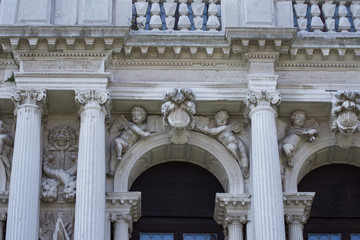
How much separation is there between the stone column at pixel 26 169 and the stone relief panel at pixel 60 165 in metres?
0.43

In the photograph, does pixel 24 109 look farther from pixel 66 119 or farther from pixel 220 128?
pixel 220 128

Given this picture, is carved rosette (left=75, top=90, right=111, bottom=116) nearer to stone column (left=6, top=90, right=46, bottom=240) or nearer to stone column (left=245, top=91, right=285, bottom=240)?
stone column (left=6, top=90, right=46, bottom=240)

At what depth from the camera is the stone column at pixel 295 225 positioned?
66.7 feet

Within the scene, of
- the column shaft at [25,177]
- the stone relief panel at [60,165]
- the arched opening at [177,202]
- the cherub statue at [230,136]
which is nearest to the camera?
the column shaft at [25,177]

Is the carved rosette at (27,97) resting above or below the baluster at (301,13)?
below

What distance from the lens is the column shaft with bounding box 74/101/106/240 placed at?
62.4ft

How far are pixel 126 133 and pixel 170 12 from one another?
3041 mm

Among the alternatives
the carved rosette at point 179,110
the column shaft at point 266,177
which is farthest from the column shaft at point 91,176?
the column shaft at point 266,177

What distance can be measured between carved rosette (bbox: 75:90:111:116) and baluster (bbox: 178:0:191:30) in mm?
2601

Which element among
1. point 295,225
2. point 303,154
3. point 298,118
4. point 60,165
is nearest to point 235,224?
point 295,225

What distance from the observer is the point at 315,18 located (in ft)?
72.6

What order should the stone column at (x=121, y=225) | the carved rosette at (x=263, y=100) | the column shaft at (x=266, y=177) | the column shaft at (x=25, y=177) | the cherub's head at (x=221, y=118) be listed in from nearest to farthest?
1. the column shaft at (x=25, y=177)
2. the column shaft at (x=266, y=177)
3. the stone column at (x=121, y=225)
4. the carved rosette at (x=263, y=100)
5. the cherub's head at (x=221, y=118)

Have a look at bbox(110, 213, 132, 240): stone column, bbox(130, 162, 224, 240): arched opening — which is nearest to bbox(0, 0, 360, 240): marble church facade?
bbox(110, 213, 132, 240): stone column

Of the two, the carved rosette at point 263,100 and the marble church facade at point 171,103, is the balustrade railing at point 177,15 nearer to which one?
the marble church facade at point 171,103
